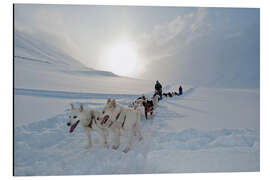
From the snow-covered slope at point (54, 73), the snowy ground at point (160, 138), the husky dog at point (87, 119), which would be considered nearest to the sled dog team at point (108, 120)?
the husky dog at point (87, 119)

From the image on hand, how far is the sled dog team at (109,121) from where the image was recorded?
251cm

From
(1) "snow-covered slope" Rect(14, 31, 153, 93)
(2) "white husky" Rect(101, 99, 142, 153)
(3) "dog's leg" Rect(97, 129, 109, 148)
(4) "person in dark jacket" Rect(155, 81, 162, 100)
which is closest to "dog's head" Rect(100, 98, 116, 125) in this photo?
(2) "white husky" Rect(101, 99, 142, 153)

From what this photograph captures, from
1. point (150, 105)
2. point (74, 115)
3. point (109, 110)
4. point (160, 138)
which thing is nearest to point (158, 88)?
point (150, 105)

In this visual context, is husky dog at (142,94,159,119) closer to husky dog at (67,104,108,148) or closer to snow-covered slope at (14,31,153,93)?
snow-covered slope at (14,31,153,93)

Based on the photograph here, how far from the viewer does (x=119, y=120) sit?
252cm

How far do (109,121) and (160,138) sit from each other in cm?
69

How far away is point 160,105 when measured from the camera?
2910 mm

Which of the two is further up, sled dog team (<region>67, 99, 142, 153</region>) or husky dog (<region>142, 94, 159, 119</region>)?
husky dog (<region>142, 94, 159, 119</region>)

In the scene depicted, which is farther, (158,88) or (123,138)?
(158,88)

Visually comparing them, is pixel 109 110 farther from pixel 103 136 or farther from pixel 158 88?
pixel 158 88

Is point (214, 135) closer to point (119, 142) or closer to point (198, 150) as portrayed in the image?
point (198, 150)

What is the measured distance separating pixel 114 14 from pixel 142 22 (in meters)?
0.37

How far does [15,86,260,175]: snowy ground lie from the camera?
262 centimetres
